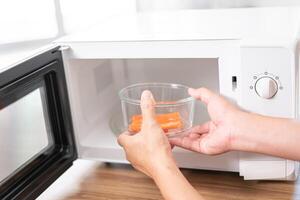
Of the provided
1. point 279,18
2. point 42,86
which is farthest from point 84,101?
point 279,18

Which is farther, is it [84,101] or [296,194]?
[84,101]

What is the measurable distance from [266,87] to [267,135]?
81mm

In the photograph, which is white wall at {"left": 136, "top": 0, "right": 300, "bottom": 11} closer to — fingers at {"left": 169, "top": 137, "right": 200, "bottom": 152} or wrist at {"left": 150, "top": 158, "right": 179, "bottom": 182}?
fingers at {"left": 169, "top": 137, "right": 200, "bottom": 152}

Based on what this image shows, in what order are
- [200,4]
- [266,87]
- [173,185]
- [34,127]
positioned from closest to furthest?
[173,185]
[266,87]
[34,127]
[200,4]

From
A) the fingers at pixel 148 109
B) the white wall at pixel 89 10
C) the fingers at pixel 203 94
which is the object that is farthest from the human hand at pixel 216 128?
the white wall at pixel 89 10

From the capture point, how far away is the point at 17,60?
0.78 meters

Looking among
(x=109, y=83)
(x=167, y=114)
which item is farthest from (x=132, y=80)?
(x=167, y=114)

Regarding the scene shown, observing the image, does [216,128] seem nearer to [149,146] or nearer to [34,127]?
[149,146]

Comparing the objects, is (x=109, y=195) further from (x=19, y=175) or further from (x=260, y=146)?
(x=260, y=146)

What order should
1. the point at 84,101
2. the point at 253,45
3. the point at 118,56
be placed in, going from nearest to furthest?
1. the point at 253,45
2. the point at 118,56
3. the point at 84,101

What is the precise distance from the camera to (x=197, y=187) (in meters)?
0.91

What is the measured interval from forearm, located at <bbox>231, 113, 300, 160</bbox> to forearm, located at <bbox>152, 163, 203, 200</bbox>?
17 cm

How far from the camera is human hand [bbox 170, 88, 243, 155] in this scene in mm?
821

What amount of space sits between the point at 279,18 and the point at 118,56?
36cm
